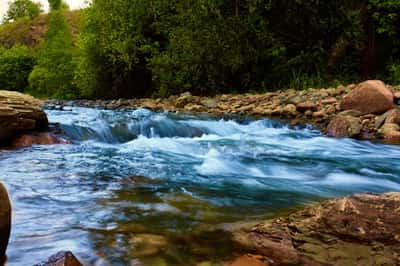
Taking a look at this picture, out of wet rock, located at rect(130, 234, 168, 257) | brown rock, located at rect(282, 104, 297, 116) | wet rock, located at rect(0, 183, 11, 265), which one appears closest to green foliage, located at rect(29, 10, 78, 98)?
brown rock, located at rect(282, 104, 297, 116)

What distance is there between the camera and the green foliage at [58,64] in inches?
1036

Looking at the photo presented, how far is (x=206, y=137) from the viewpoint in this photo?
858 centimetres

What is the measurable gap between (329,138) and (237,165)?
3125 millimetres

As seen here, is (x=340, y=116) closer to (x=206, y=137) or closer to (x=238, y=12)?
(x=206, y=137)

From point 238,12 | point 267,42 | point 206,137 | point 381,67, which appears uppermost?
point 238,12

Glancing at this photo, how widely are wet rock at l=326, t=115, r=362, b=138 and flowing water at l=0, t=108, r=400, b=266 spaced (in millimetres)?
287

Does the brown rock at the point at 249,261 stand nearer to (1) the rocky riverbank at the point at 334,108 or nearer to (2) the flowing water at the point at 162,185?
(2) the flowing water at the point at 162,185

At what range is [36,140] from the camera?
6895 mm

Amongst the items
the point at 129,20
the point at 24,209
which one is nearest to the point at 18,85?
the point at 129,20

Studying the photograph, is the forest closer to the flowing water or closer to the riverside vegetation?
the riverside vegetation

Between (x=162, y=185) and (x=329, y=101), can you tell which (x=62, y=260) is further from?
(x=329, y=101)

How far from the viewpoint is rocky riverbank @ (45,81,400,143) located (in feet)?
26.7

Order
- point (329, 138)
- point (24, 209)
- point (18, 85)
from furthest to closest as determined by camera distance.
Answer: point (18, 85)
point (329, 138)
point (24, 209)

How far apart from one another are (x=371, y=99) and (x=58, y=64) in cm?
2261
